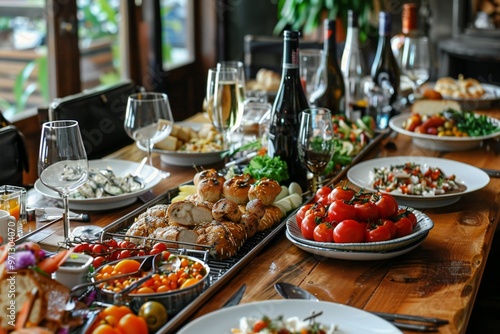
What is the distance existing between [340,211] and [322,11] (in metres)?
3.46

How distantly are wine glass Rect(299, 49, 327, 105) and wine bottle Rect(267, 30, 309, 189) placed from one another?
2.26ft

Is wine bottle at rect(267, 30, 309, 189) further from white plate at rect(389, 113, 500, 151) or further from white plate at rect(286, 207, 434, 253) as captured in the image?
white plate at rect(389, 113, 500, 151)

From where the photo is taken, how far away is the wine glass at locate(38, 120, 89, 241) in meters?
1.51

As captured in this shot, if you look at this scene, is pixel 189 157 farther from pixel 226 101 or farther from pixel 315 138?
pixel 315 138

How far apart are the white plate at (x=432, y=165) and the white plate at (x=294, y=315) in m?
0.71

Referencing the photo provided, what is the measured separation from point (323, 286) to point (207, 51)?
429 cm

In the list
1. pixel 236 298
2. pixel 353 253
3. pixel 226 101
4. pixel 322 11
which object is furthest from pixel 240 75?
pixel 322 11

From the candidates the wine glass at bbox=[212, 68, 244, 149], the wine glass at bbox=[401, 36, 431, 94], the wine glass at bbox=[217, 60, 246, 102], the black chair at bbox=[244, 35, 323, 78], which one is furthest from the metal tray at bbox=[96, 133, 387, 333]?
the black chair at bbox=[244, 35, 323, 78]

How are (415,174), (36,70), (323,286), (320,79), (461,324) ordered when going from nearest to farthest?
(461,324) → (323,286) → (415,174) → (320,79) → (36,70)

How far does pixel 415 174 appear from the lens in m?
2.01

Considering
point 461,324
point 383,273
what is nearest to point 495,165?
point 383,273

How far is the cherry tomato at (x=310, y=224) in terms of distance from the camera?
1586mm

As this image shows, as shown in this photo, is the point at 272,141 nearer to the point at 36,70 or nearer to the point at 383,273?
the point at 383,273

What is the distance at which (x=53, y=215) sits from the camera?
1.83m
